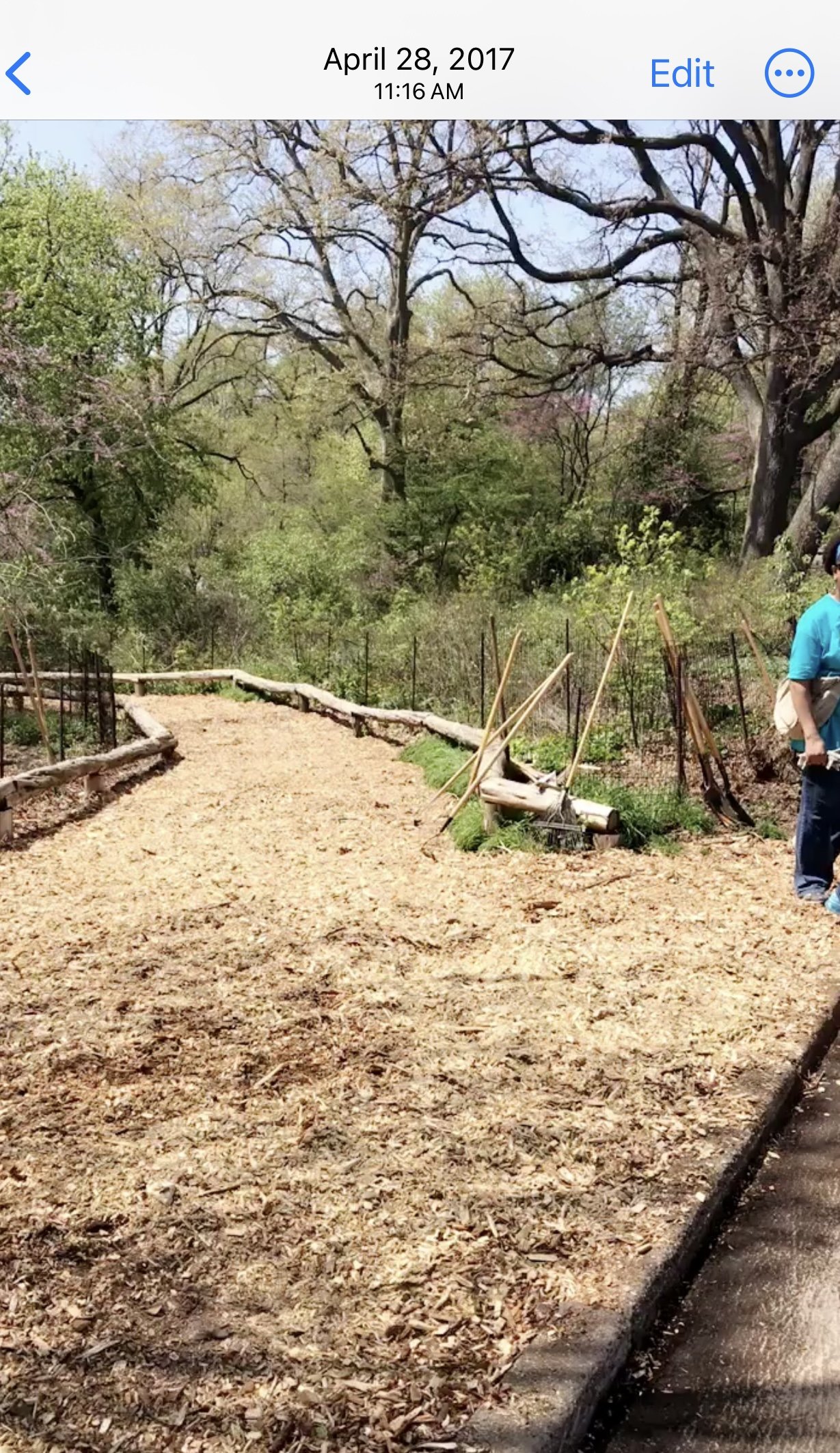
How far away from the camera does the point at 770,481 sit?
15.6 metres

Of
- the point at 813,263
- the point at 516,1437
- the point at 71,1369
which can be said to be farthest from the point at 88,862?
the point at 813,263

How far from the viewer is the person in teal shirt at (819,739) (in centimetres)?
432

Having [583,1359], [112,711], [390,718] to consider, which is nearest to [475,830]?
[583,1359]

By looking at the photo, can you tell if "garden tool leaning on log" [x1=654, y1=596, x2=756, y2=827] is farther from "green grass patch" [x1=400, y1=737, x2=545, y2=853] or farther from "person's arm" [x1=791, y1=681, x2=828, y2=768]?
"person's arm" [x1=791, y1=681, x2=828, y2=768]

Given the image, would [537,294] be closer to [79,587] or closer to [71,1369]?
[79,587]

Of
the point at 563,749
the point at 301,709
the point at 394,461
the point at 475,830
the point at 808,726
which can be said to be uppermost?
the point at 394,461

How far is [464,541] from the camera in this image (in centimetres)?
1859

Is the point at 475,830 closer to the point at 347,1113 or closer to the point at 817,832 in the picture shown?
the point at 817,832

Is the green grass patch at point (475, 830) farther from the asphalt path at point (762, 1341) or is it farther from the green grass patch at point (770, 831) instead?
the asphalt path at point (762, 1341)

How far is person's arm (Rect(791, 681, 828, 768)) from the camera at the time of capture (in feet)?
14.1

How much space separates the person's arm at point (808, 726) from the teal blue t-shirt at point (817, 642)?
0.04 m

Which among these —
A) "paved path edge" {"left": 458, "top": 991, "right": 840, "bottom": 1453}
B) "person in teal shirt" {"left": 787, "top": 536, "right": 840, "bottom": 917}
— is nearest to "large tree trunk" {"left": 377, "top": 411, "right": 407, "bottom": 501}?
"person in teal shirt" {"left": 787, "top": 536, "right": 840, "bottom": 917}

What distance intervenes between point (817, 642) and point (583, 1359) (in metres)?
3.19

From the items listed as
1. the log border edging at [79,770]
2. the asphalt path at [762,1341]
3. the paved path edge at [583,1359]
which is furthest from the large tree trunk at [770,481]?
the paved path edge at [583,1359]
